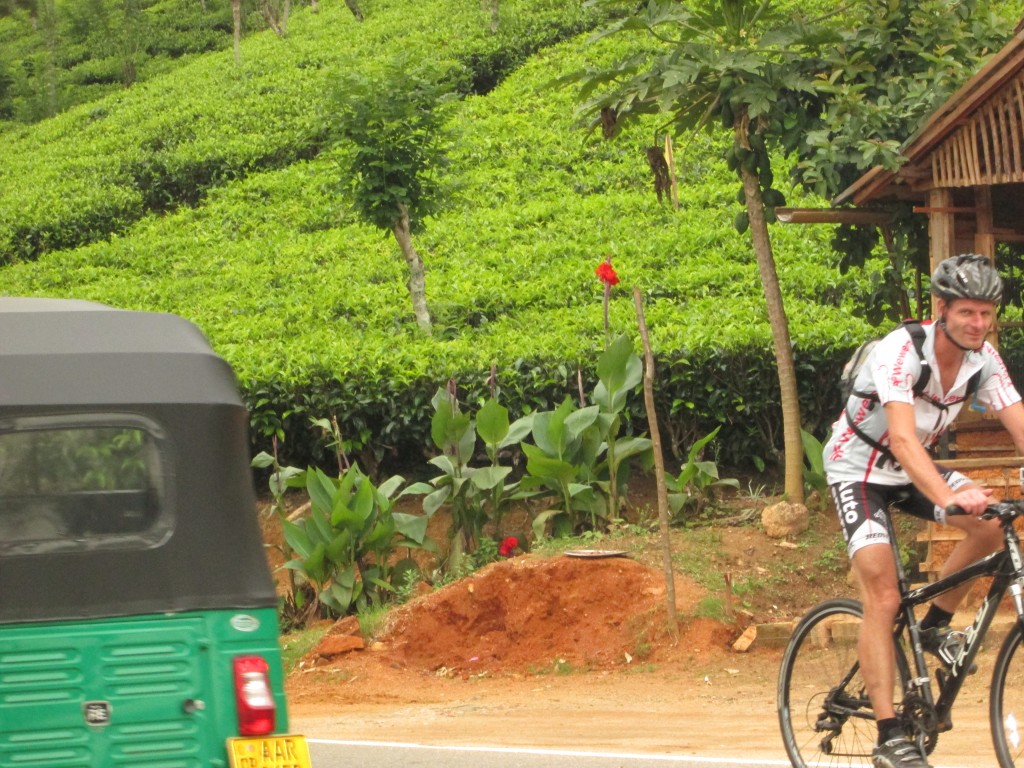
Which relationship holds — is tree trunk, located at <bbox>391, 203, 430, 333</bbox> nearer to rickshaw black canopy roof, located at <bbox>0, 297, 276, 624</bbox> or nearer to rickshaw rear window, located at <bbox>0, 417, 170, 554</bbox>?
rickshaw black canopy roof, located at <bbox>0, 297, 276, 624</bbox>

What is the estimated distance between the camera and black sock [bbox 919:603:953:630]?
490cm

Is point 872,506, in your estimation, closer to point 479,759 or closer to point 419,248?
point 479,759

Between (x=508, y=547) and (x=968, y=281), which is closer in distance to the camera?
(x=968, y=281)

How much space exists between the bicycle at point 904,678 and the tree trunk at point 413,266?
40.3 ft

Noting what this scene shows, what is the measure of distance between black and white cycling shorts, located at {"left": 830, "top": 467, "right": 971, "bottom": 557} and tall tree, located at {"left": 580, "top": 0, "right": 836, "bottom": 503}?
5904 millimetres

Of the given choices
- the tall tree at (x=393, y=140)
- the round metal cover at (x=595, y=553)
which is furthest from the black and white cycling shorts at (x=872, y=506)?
the tall tree at (x=393, y=140)

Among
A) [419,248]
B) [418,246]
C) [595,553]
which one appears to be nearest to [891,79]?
[595,553]

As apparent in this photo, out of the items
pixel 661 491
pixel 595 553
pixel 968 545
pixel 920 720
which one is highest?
pixel 968 545

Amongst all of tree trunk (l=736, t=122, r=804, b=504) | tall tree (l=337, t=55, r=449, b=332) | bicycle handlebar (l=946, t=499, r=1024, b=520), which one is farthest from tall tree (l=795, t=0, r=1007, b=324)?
tall tree (l=337, t=55, r=449, b=332)

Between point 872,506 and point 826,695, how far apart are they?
2.95ft

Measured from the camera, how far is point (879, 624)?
4.85 meters

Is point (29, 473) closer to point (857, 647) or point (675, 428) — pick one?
point (857, 647)

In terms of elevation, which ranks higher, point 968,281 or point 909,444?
point 968,281

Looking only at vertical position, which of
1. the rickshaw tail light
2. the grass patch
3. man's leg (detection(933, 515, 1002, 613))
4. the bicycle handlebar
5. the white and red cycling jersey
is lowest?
the grass patch
